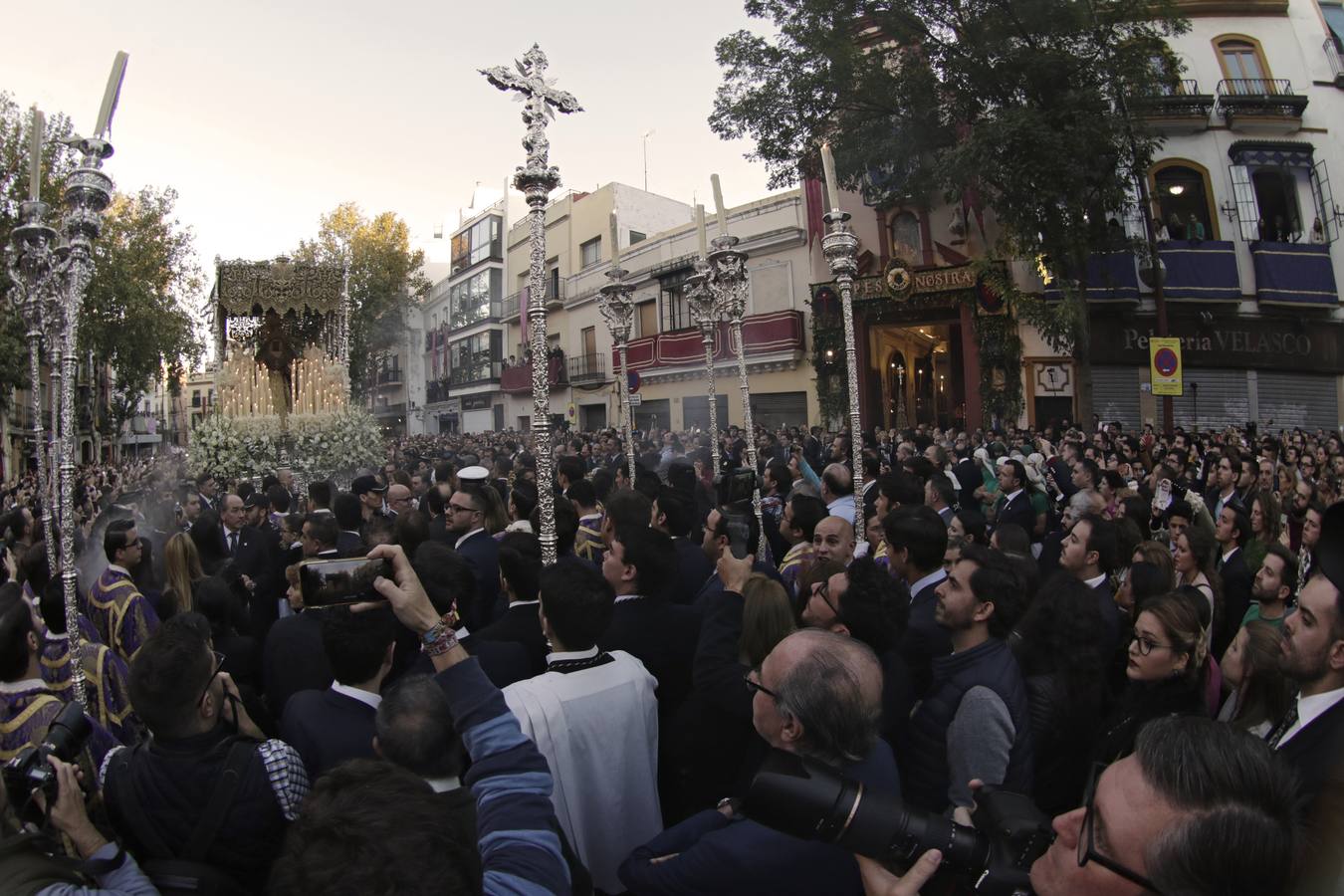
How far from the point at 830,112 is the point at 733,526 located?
16.2 metres

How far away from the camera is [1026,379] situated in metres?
18.9

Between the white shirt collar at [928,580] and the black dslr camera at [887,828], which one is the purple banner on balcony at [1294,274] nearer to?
the white shirt collar at [928,580]

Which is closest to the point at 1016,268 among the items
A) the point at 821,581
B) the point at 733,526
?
the point at 733,526

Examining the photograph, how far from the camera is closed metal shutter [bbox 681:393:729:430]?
24659mm

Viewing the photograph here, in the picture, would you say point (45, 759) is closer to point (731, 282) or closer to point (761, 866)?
point (761, 866)

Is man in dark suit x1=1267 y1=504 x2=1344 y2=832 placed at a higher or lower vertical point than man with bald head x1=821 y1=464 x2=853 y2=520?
lower

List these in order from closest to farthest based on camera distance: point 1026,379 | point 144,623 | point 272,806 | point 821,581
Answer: point 272,806 < point 821,581 < point 144,623 < point 1026,379

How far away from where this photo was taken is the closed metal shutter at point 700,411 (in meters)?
24.7

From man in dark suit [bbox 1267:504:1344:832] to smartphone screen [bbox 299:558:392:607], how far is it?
2358 millimetres

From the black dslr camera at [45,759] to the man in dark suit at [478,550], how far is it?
2427mm

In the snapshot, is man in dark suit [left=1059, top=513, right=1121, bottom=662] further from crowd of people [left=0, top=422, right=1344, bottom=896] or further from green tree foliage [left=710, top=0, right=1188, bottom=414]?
green tree foliage [left=710, top=0, right=1188, bottom=414]

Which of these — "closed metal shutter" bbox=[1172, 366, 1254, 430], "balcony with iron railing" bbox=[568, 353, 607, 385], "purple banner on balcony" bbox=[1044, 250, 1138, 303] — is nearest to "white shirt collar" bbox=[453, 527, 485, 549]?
"purple banner on balcony" bbox=[1044, 250, 1138, 303]

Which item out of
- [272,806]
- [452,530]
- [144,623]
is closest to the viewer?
[272,806]

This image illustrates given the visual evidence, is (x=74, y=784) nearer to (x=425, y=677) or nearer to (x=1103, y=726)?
(x=425, y=677)
